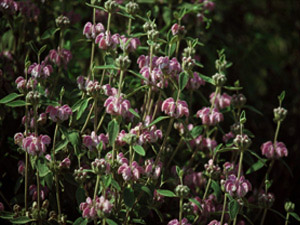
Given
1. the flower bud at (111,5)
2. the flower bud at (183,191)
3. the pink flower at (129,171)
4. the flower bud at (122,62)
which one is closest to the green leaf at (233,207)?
the flower bud at (183,191)

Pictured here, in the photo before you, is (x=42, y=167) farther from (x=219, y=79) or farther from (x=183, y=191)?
(x=219, y=79)

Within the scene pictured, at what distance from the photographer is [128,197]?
4.03 feet

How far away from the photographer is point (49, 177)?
1325mm

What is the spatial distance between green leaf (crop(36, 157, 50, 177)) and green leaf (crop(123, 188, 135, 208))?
0.24 metres

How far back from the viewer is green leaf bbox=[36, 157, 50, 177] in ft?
4.16

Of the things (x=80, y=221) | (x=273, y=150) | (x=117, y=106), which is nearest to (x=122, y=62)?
(x=117, y=106)

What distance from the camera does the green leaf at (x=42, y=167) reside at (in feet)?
4.16

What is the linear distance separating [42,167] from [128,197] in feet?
0.88

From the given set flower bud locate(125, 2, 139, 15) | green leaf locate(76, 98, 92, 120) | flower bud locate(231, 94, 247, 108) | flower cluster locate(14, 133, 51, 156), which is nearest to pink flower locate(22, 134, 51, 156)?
flower cluster locate(14, 133, 51, 156)

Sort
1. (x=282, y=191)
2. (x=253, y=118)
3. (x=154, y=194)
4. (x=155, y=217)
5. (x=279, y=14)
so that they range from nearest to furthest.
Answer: (x=154, y=194) → (x=155, y=217) → (x=282, y=191) → (x=253, y=118) → (x=279, y=14)

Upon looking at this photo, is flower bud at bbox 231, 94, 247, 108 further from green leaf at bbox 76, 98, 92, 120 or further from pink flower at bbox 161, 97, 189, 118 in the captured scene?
green leaf at bbox 76, 98, 92, 120

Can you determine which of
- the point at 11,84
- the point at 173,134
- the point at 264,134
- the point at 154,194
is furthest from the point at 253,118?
the point at 11,84

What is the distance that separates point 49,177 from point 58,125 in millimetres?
160

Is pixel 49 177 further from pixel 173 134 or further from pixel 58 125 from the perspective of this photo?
pixel 173 134
